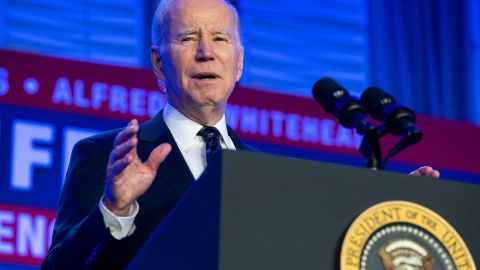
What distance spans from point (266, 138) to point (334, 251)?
2.97 meters

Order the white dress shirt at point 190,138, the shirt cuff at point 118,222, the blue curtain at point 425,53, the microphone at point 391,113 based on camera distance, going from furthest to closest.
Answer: the blue curtain at point 425,53, the white dress shirt at point 190,138, the microphone at point 391,113, the shirt cuff at point 118,222

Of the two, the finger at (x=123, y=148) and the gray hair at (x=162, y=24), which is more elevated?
the gray hair at (x=162, y=24)

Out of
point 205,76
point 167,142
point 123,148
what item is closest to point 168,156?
point 167,142

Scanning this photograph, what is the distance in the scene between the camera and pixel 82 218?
1.83 meters

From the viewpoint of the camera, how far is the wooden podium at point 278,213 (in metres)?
1.21

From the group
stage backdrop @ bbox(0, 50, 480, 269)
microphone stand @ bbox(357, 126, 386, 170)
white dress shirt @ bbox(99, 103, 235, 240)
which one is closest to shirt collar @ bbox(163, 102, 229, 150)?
white dress shirt @ bbox(99, 103, 235, 240)

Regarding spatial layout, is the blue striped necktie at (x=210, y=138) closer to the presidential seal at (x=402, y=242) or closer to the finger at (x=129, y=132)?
the finger at (x=129, y=132)

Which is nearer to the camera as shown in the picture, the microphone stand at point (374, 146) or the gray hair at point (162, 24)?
the microphone stand at point (374, 146)

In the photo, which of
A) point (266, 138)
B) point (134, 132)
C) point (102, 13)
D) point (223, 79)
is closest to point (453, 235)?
point (134, 132)

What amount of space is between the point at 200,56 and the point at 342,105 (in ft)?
1.32

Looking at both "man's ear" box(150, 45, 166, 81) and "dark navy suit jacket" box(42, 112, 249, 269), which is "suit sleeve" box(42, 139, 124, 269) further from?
"man's ear" box(150, 45, 166, 81)

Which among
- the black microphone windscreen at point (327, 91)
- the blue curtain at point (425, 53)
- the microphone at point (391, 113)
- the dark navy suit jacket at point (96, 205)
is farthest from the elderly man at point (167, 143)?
the blue curtain at point (425, 53)

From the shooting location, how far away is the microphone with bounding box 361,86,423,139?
1.80 meters

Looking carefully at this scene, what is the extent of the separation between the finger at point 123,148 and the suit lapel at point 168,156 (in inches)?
18.2
